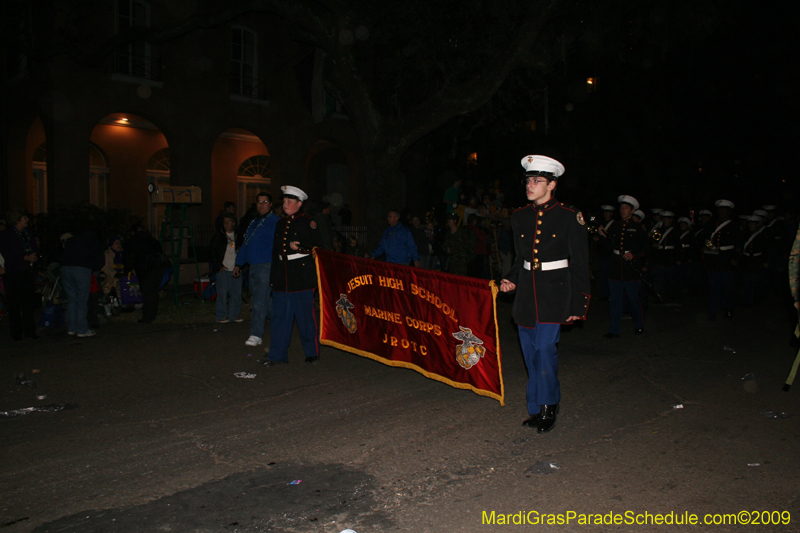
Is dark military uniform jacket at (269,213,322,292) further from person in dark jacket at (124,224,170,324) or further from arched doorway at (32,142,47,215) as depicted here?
arched doorway at (32,142,47,215)

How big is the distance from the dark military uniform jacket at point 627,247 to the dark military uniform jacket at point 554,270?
4647 millimetres

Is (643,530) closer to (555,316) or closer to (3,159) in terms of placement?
(555,316)

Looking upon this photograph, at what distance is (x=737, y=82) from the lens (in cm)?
3184

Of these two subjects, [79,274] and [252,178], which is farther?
[252,178]

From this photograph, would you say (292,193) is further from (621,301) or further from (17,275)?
(621,301)

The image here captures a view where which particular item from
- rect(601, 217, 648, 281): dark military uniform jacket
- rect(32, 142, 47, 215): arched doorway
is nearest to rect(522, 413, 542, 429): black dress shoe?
rect(601, 217, 648, 281): dark military uniform jacket

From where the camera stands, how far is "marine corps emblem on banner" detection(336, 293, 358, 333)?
732cm

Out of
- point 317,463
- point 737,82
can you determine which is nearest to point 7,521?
point 317,463

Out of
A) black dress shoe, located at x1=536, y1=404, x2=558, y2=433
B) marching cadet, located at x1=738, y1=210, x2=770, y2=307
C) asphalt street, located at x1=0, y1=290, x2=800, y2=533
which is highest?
marching cadet, located at x1=738, y1=210, x2=770, y2=307

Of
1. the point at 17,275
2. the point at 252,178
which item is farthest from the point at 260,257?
the point at 252,178

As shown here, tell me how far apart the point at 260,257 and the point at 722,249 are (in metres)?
8.76

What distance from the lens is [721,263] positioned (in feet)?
39.4

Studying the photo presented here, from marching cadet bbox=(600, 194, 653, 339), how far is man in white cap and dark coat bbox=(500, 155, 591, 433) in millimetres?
4447

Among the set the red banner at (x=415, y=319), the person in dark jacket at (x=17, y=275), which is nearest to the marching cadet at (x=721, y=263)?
the red banner at (x=415, y=319)
